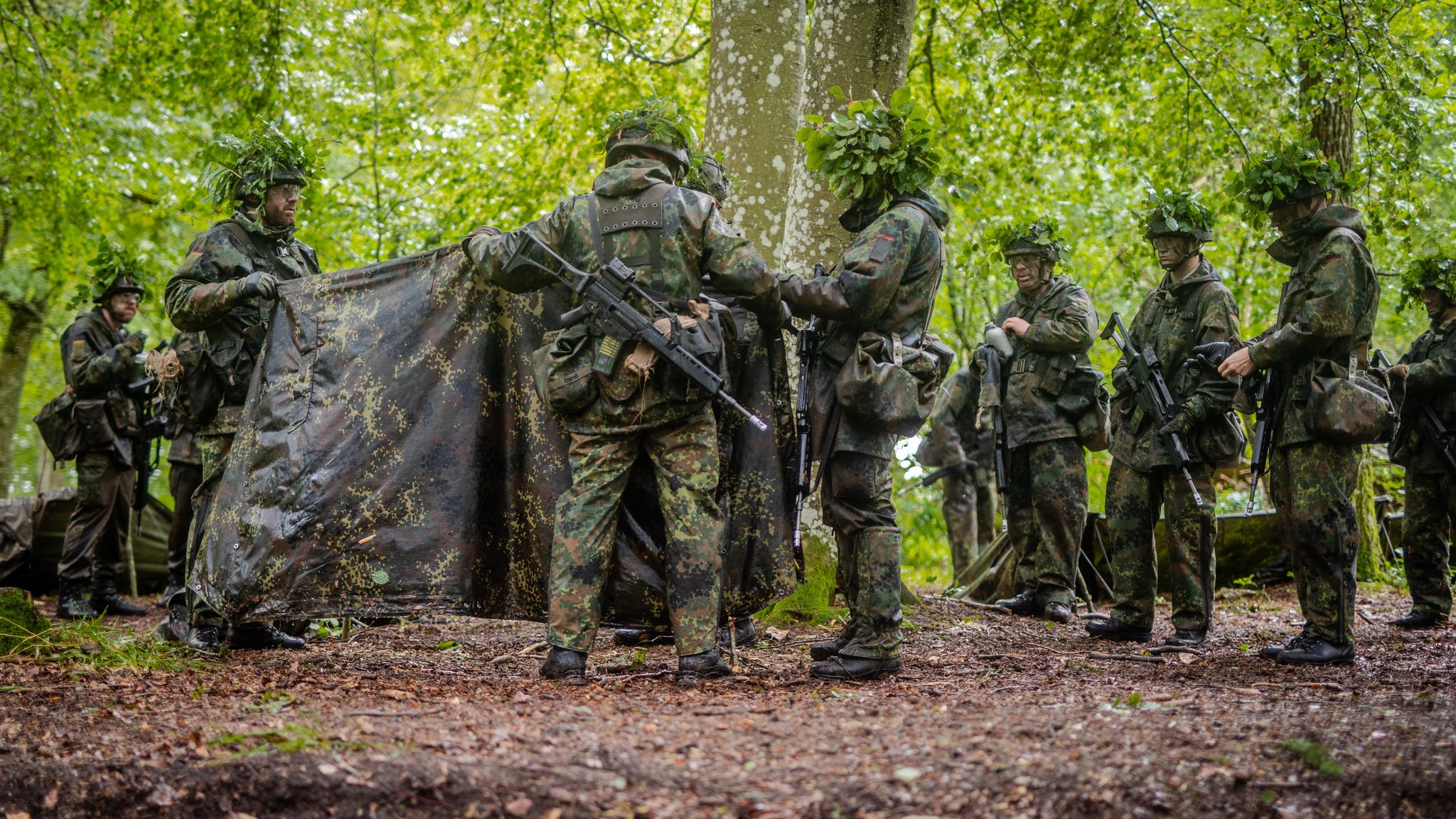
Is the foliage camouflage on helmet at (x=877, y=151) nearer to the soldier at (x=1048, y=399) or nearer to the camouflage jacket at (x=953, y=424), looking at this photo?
the soldier at (x=1048, y=399)

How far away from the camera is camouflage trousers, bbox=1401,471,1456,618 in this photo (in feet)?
24.5

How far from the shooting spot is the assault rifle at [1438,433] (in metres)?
7.58

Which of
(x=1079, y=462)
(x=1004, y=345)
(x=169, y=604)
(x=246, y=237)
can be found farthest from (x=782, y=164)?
(x=169, y=604)

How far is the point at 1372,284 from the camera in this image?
5.33m

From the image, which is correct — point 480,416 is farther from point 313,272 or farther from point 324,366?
point 313,272

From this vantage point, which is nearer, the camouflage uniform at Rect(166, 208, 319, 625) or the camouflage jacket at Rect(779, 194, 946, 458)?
the camouflage jacket at Rect(779, 194, 946, 458)

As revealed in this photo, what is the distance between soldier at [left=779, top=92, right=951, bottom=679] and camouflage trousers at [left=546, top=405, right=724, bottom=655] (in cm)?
60

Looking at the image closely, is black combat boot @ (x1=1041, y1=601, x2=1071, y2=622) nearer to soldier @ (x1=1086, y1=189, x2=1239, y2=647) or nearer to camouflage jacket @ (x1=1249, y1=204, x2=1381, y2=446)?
soldier @ (x1=1086, y1=189, x2=1239, y2=647)

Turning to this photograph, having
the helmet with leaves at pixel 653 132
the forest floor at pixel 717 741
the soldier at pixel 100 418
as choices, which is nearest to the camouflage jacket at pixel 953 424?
the forest floor at pixel 717 741

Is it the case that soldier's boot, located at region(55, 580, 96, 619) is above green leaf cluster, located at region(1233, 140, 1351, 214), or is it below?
below

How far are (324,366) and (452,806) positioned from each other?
300cm

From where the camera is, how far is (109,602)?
874 centimetres

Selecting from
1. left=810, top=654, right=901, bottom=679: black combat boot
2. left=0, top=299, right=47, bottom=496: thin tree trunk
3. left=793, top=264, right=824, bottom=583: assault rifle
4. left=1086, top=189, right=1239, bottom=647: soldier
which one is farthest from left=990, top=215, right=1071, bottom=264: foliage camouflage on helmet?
left=0, top=299, right=47, bottom=496: thin tree trunk

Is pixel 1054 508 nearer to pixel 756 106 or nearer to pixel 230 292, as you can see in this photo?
pixel 756 106
